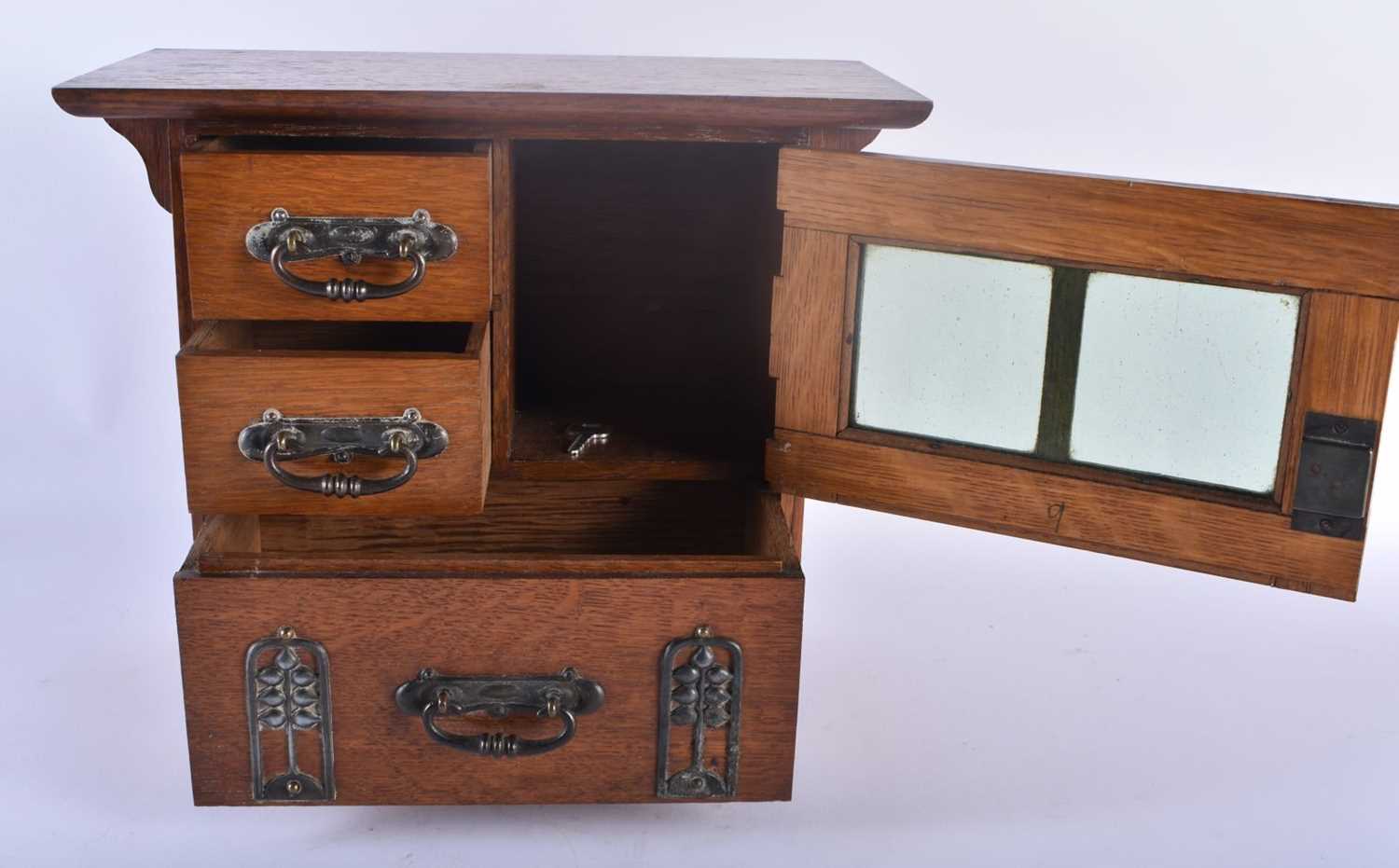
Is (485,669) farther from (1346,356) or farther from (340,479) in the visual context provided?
(1346,356)

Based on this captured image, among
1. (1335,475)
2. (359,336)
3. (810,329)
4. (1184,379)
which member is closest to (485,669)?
(810,329)

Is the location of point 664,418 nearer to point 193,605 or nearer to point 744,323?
point 744,323

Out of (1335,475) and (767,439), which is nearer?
(1335,475)

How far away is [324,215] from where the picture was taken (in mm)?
1896

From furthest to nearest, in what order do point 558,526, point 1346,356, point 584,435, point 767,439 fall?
point 558,526, point 584,435, point 767,439, point 1346,356

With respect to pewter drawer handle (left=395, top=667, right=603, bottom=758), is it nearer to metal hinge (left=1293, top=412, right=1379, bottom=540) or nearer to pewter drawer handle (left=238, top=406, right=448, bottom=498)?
pewter drawer handle (left=238, top=406, right=448, bottom=498)

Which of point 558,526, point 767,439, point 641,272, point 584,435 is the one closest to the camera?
point 767,439

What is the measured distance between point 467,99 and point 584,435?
0.48 meters

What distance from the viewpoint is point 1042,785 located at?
215cm

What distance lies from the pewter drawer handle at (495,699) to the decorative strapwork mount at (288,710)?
0.28 feet

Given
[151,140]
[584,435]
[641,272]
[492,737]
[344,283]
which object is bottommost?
[492,737]

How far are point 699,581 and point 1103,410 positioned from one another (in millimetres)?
455

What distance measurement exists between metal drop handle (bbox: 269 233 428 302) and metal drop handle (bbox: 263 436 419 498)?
15cm

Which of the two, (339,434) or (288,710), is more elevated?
(339,434)
